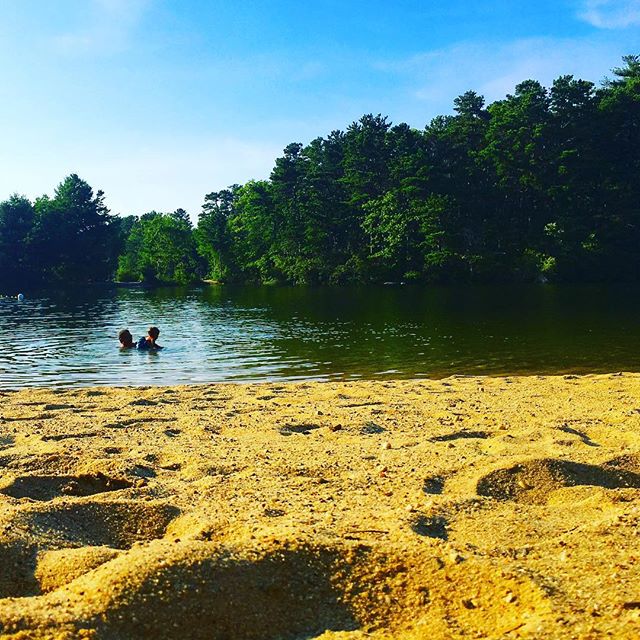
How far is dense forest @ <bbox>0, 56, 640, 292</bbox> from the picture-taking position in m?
66.9

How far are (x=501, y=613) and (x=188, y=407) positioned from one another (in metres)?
7.86

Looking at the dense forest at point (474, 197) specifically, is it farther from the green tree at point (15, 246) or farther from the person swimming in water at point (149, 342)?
the person swimming in water at point (149, 342)

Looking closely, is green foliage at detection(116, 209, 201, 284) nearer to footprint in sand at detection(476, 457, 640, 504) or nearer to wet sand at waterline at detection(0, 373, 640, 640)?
wet sand at waterline at detection(0, 373, 640, 640)

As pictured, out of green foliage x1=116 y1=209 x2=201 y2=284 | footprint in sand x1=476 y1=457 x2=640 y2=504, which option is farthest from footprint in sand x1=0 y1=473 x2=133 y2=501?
green foliage x1=116 y1=209 x2=201 y2=284

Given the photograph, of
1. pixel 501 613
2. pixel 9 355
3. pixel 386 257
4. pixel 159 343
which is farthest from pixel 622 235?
pixel 501 613

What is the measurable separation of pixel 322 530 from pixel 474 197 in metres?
70.9

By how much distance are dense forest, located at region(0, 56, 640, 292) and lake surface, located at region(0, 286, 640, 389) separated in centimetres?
2882

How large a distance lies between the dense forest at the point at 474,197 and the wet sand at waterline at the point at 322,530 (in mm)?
62336

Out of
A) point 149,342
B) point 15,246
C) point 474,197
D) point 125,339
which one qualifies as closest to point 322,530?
point 149,342

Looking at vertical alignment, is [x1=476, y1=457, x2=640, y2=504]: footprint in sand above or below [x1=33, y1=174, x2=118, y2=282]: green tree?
below

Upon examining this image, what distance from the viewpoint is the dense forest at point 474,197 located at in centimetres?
6694

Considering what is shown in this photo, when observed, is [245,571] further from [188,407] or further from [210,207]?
[210,207]

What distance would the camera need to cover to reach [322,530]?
387cm

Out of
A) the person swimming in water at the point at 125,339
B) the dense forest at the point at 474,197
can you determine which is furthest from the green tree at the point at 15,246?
the person swimming in water at the point at 125,339
